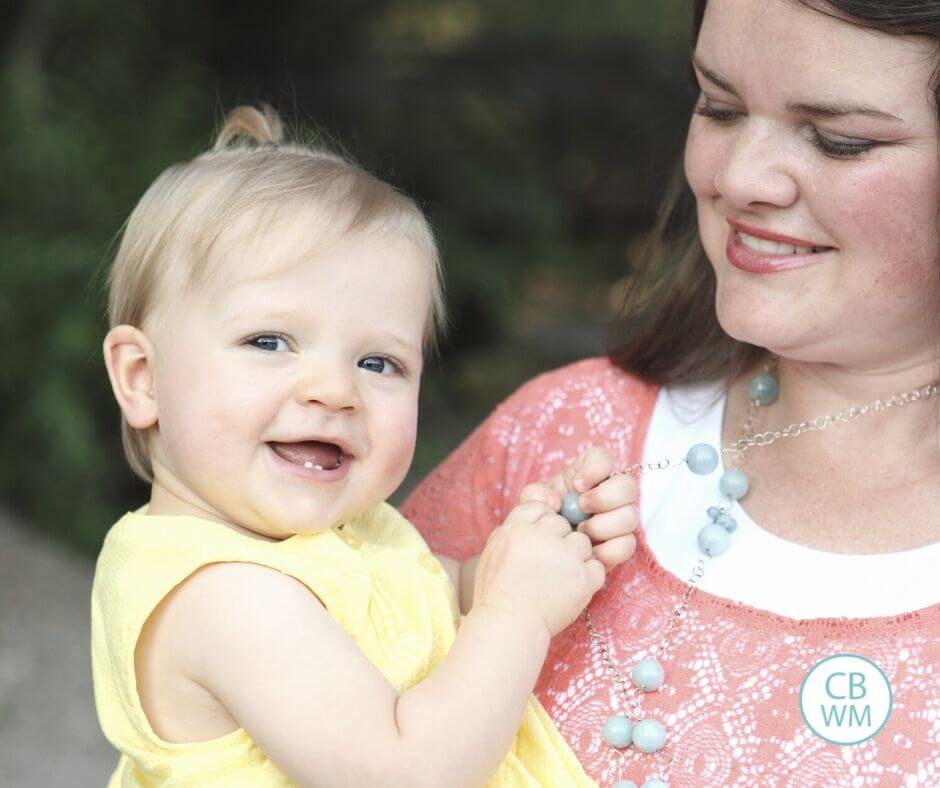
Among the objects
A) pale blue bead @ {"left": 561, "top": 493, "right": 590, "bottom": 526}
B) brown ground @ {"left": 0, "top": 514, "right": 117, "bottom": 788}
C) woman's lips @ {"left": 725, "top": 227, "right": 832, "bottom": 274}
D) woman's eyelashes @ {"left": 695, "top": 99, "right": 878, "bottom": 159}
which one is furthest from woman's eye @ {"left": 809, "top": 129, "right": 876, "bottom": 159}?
brown ground @ {"left": 0, "top": 514, "right": 117, "bottom": 788}

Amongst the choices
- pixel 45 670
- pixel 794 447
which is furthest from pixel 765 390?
pixel 45 670

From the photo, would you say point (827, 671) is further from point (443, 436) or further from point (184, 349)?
point (443, 436)

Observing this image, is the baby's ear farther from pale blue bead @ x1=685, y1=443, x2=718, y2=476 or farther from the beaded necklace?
pale blue bead @ x1=685, y1=443, x2=718, y2=476

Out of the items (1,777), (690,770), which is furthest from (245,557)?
(1,777)

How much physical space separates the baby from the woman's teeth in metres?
0.39

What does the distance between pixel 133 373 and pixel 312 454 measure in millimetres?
290

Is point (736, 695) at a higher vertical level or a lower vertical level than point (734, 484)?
lower

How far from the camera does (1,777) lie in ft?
11.8

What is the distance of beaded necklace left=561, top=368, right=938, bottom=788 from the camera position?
177 centimetres

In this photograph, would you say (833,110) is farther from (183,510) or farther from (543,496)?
(183,510)

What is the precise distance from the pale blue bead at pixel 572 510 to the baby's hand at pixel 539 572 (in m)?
0.03

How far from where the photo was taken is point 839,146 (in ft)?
5.79

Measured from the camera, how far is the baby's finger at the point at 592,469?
6.20ft

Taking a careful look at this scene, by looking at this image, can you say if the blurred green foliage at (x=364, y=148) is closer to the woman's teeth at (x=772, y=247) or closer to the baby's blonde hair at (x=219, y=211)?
the woman's teeth at (x=772, y=247)
